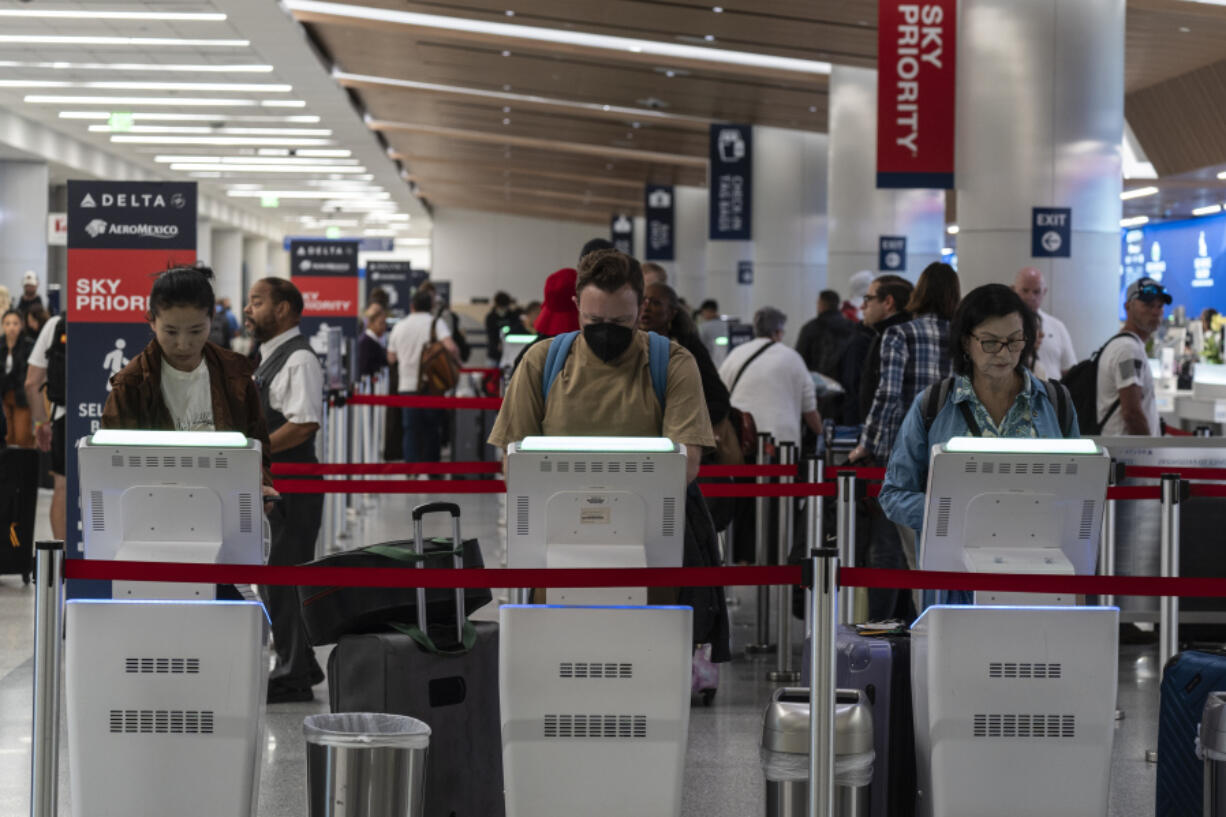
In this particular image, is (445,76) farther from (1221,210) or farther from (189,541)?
(189,541)

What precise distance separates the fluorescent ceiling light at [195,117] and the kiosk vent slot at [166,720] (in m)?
21.6

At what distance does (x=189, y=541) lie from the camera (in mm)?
3832

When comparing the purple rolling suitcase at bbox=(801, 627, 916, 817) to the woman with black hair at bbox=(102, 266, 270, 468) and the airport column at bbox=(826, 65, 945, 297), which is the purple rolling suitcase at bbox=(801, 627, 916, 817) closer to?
the woman with black hair at bbox=(102, 266, 270, 468)

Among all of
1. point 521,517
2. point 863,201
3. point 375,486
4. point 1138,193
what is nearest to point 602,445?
point 521,517

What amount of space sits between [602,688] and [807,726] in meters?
0.48

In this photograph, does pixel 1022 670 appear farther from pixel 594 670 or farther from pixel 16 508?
pixel 16 508

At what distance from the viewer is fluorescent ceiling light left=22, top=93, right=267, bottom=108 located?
23.0 metres

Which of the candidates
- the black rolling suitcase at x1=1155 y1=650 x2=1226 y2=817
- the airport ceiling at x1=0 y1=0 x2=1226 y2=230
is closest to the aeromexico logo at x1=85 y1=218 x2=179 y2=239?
the black rolling suitcase at x1=1155 y1=650 x2=1226 y2=817

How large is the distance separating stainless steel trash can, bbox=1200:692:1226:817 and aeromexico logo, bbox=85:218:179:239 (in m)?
5.15

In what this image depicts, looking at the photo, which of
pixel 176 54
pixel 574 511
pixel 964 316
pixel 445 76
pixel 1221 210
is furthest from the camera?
pixel 1221 210

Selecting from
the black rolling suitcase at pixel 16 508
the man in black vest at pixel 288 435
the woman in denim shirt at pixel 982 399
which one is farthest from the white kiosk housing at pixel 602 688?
the black rolling suitcase at pixel 16 508

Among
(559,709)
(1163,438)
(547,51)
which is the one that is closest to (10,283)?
(547,51)

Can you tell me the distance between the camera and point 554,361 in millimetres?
4270

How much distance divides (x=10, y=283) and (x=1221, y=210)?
2066 centimetres
